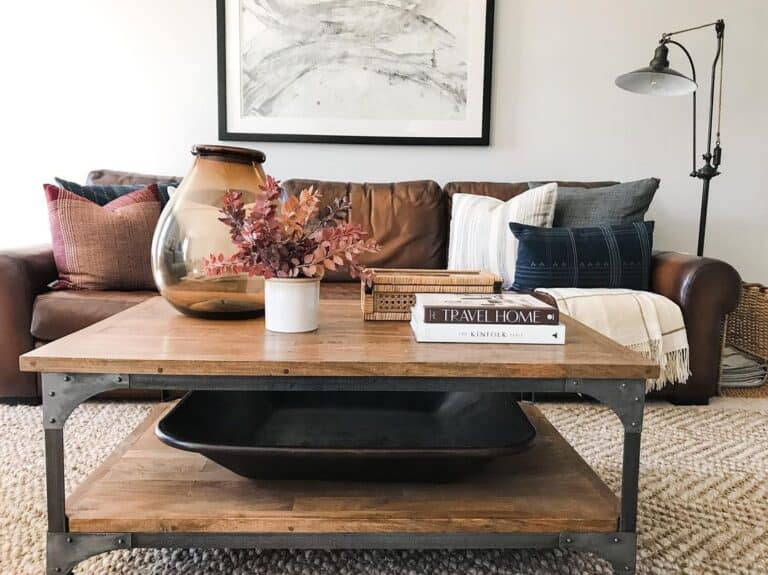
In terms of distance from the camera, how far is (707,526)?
1.16 m

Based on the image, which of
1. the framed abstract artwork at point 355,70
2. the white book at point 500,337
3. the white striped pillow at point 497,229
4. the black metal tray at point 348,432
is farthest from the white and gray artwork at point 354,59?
the white book at point 500,337

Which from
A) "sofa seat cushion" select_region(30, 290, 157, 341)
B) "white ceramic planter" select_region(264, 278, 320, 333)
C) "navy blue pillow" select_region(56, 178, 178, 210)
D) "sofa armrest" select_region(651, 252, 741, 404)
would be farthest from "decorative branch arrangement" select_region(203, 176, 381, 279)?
"sofa armrest" select_region(651, 252, 741, 404)

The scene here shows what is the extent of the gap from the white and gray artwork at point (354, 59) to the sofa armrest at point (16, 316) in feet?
4.02

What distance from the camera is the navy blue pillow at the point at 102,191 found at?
80.8 inches

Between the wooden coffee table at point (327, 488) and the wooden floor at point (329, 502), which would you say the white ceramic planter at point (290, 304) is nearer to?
the wooden coffee table at point (327, 488)

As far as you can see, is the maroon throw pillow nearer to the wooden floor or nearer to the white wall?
the white wall

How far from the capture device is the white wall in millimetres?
2525

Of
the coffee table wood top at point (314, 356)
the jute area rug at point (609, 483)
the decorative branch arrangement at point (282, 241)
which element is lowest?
the jute area rug at point (609, 483)

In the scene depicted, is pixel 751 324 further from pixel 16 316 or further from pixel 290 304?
pixel 16 316

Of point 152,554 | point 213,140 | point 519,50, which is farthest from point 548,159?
point 152,554

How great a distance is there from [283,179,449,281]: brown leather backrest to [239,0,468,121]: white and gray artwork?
466 millimetres

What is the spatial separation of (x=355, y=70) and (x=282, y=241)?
188cm

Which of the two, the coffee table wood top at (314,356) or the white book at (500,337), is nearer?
the coffee table wood top at (314,356)

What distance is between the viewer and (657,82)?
2240 millimetres
